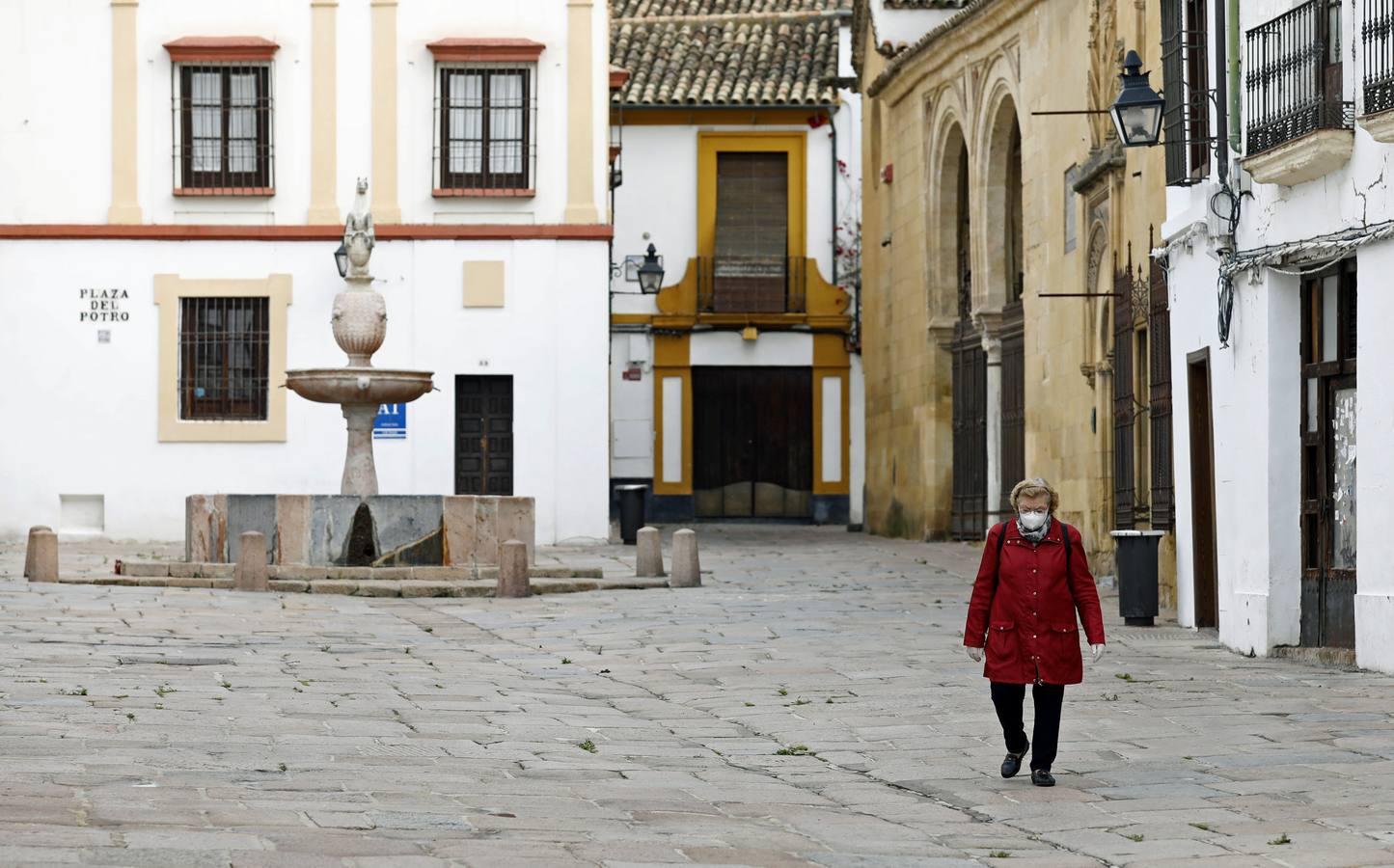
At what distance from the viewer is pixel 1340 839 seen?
25.3 ft

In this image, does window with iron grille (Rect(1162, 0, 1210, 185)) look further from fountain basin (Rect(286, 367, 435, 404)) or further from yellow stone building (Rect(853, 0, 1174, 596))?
fountain basin (Rect(286, 367, 435, 404))

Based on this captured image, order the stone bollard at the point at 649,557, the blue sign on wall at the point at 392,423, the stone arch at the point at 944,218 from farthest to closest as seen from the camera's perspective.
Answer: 1. the stone arch at the point at 944,218
2. the blue sign on wall at the point at 392,423
3. the stone bollard at the point at 649,557

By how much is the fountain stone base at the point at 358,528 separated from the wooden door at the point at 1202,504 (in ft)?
22.7

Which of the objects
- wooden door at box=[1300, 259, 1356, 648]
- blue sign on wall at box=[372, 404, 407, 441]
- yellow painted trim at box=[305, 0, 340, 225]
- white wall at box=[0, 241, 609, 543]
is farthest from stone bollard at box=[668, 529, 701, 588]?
yellow painted trim at box=[305, 0, 340, 225]

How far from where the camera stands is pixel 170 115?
28.3 meters

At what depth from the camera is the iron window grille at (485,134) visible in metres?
A: 28.4

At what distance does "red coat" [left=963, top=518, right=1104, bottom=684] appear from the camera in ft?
30.9

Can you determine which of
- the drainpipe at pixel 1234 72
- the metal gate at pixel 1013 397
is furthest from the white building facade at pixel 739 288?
the drainpipe at pixel 1234 72

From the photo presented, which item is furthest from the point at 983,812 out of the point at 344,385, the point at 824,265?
the point at 824,265

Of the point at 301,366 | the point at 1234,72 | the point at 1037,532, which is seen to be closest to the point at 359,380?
the point at 301,366

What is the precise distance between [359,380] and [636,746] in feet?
40.2

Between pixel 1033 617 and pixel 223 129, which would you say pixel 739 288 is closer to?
pixel 223 129

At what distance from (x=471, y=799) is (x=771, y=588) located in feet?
40.1

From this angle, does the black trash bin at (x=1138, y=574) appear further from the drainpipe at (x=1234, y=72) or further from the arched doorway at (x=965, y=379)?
the arched doorway at (x=965, y=379)
